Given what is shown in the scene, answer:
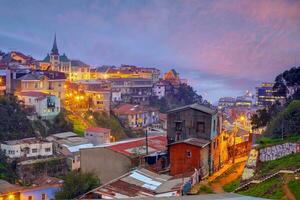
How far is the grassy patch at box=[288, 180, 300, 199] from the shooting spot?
24.7 ft

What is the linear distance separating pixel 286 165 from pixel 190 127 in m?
5.73

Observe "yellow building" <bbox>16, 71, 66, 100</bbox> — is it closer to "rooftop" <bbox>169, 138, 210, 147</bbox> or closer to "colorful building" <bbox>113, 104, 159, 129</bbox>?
"colorful building" <bbox>113, 104, 159, 129</bbox>

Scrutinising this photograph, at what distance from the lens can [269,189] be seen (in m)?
8.50

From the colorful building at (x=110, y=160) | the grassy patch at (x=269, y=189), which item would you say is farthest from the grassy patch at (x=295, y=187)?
the colorful building at (x=110, y=160)

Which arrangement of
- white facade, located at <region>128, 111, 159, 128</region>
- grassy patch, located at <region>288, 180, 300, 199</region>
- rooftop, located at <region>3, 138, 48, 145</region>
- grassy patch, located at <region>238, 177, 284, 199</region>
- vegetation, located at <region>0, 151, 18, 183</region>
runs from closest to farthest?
grassy patch, located at <region>288, 180, 300, 199</region> → grassy patch, located at <region>238, 177, 284, 199</region> → vegetation, located at <region>0, 151, 18, 183</region> → rooftop, located at <region>3, 138, 48, 145</region> → white facade, located at <region>128, 111, 159, 128</region>

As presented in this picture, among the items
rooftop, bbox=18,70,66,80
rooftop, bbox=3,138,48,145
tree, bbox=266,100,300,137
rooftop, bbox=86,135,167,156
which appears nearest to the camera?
tree, bbox=266,100,300,137

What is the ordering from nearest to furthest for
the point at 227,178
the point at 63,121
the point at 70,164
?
the point at 227,178
the point at 70,164
the point at 63,121

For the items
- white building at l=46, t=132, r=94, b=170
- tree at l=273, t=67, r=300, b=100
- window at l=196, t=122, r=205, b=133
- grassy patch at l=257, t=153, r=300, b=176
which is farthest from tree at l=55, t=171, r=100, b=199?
tree at l=273, t=67, r=300, b=100

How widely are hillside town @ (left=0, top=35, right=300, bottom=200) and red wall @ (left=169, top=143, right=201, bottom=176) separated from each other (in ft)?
0.11

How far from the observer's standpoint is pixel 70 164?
2298 cm

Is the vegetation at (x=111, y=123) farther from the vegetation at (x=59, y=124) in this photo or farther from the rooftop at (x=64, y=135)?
the rooftop at (x=64, y=135)

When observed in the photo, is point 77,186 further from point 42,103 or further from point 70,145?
point 42,103

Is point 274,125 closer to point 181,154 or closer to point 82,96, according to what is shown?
point 181,154

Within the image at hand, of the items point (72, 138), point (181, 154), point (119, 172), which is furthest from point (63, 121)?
point (181, 154)
